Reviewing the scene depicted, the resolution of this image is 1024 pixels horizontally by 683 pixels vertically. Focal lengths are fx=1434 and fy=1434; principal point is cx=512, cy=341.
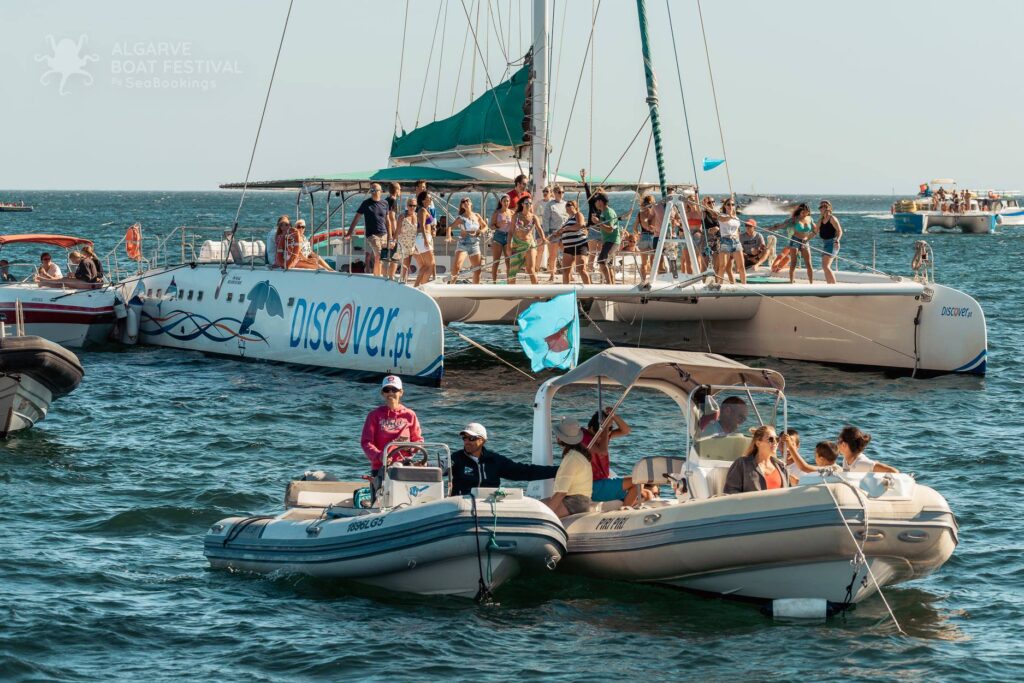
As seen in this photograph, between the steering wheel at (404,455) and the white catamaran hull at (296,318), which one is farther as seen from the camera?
the white catamaran hull at (296,318)

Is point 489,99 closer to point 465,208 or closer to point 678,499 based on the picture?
point 465,208

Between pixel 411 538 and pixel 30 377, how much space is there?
28.4 ft

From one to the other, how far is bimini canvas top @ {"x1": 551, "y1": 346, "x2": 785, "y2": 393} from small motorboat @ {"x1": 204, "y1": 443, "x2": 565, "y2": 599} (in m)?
1.56

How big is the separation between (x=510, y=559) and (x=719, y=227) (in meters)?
12.1

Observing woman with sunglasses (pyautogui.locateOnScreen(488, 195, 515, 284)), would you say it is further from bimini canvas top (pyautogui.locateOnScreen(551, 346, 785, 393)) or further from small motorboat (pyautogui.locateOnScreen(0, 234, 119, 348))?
bimini canvas top (pyautogui.locateOnScreen(551, 346, 785, 393))

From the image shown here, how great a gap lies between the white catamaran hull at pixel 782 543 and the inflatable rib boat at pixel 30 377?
907cm

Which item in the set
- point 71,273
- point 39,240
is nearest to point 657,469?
point 71,273

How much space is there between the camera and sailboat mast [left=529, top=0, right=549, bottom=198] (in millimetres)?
26453

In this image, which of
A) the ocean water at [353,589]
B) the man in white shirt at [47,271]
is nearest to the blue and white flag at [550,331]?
the ocean water at [353,589]

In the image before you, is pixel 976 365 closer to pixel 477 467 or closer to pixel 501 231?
pixel 501 231

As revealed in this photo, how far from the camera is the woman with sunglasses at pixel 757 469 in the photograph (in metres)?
11.6

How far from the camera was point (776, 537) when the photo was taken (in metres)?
10.9

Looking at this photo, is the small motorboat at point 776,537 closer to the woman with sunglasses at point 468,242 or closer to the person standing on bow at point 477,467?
the person standing on bow at point 477,467

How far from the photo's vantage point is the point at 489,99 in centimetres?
2683
